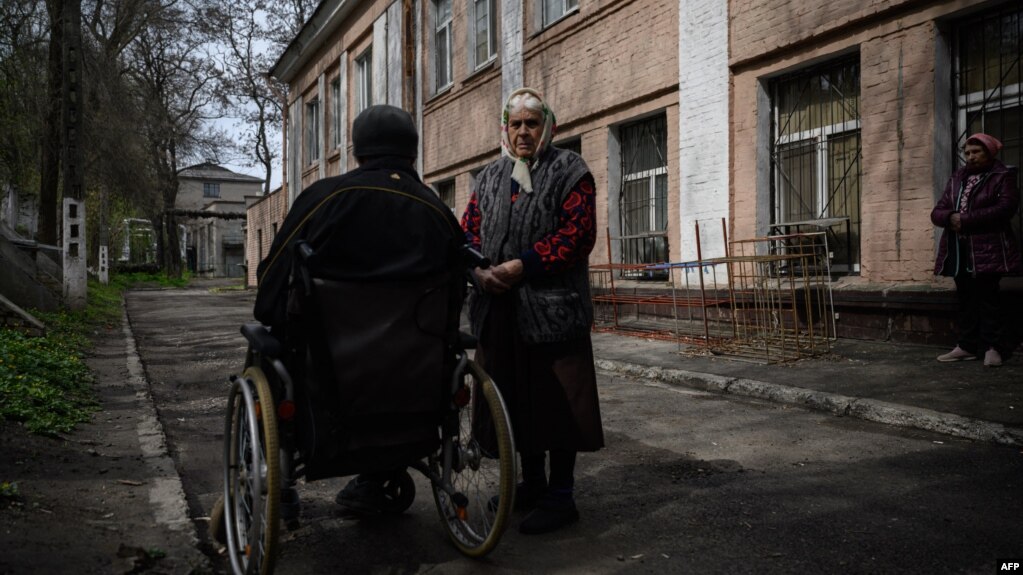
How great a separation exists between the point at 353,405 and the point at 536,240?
1118 mm

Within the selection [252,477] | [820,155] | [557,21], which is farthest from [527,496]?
[557,21]

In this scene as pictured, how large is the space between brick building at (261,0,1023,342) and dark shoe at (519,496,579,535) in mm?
4972

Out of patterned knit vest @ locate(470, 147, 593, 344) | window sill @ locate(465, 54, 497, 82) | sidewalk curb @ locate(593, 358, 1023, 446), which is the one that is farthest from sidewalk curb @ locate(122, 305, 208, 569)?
window sill @ locate(465, 54, 497, 82)

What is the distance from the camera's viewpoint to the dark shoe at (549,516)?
3.21 m

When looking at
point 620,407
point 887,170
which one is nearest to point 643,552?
point 620,407

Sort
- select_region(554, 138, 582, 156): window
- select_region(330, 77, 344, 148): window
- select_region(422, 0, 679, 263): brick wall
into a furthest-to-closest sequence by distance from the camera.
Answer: select_region(330, 77, 344, 148): window, select_region(554, 138, 582, 156): window, select_region(422, 0, 679, 263): brick wall

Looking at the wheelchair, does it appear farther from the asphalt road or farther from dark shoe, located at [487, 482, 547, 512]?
dark shoe, located at [487, 482, 547, 512]

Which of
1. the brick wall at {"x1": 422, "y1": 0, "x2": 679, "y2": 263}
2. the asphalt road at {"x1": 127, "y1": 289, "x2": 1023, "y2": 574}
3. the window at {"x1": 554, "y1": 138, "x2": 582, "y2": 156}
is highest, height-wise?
the brick wall at {"x1": 422, "y1": 0, "x2": 679, "y2": 263}

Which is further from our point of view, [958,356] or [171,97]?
[171,97]

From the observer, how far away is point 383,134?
2900 millimetres

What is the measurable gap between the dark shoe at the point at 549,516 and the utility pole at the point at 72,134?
13430 millimetres

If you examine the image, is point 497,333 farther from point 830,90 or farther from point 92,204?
A: point 92,204

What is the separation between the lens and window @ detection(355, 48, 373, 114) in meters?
21.7

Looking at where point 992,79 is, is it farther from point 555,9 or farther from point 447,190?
point 447,190
